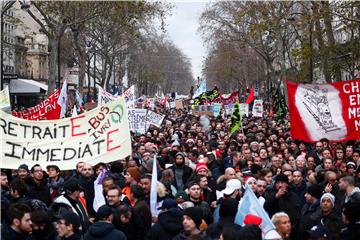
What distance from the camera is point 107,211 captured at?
738 cm

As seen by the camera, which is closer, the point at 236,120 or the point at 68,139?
the point at 68,139

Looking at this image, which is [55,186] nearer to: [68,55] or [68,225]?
[68,225]

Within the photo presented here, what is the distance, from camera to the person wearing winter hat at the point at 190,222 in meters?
7.16

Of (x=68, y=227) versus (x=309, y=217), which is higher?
(x=68, y=227)

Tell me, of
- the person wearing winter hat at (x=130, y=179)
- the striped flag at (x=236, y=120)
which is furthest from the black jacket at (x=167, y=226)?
the striped flag at (x=236, y=120)

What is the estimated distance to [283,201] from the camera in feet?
30.5

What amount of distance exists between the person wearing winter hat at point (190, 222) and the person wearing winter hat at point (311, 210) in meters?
1.41

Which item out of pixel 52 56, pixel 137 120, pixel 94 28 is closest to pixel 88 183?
pixel 137 120

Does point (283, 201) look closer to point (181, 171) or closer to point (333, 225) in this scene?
point (333, 225)

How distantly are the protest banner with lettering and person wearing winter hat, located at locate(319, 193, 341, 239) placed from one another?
532cm

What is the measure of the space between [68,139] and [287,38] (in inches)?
1812

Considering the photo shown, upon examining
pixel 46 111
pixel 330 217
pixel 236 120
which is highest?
pixel 46 111

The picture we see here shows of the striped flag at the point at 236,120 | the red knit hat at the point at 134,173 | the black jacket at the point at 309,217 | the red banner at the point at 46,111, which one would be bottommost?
the black jacket at the point at 309,217

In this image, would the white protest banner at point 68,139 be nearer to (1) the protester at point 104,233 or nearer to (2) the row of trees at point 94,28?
(1) the protester at point 104,233
